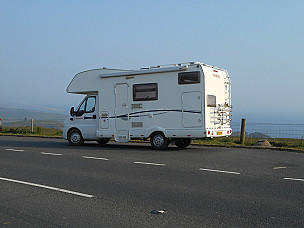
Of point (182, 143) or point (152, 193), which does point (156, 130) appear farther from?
point (152, 193)

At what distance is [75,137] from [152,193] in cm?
1049

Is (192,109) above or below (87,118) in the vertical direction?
above

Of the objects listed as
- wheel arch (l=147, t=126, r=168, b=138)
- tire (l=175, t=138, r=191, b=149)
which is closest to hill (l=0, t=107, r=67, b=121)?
wheel arch (l=147, t=126, r=168, b=138)

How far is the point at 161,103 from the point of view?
14.2 meters

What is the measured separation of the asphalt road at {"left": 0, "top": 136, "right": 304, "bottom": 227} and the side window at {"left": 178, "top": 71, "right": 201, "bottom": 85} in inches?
140

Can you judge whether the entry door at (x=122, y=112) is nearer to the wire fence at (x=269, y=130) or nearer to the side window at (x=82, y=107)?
the side window at (x=82, y=107)

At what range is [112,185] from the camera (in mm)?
7406

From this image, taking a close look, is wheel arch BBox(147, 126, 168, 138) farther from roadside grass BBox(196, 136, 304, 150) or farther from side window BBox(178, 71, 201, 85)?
roadside grass BBox(196, 136, 304, 150)

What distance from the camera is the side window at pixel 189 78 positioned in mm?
13369

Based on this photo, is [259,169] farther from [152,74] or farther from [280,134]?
[280,134]

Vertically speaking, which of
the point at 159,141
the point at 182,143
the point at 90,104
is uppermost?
the point at 90,104

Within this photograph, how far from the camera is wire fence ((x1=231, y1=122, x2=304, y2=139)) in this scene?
16450mm

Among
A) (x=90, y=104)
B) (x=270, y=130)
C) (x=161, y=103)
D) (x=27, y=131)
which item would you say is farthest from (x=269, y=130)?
(x=27, y=131)

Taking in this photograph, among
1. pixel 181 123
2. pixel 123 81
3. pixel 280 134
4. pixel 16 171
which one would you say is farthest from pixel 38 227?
pixel 280 134
